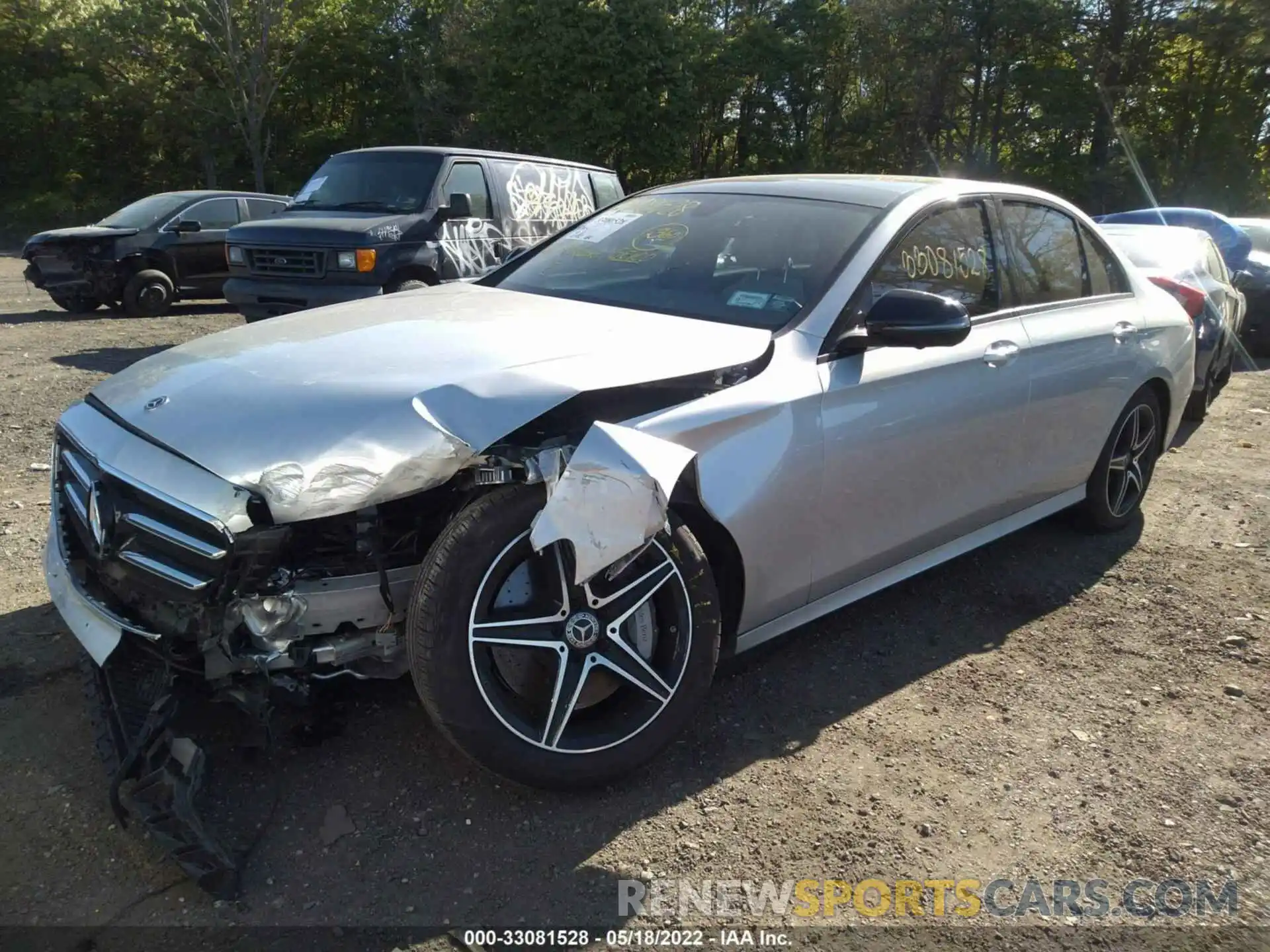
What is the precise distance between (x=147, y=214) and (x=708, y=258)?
1120 centimetres

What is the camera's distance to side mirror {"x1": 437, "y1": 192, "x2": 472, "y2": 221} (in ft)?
28.9

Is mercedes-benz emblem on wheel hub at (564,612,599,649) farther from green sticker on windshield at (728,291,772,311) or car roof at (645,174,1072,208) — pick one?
car roof at (645,174,1072,208)

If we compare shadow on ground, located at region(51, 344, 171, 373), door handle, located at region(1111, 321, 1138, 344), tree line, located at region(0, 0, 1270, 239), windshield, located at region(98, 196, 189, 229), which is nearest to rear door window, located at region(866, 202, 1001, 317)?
door handle, located at region(1111, 321, 1138, 344)

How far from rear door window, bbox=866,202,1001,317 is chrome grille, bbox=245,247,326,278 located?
592 cm

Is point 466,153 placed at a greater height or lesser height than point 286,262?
greater

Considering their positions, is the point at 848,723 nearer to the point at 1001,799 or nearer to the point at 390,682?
the point at 1001,799

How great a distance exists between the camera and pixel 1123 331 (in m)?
4.64

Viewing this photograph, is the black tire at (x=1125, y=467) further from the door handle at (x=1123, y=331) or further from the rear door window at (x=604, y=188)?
the rear door window at (x=604, y=188)

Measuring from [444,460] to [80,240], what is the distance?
11463 mm

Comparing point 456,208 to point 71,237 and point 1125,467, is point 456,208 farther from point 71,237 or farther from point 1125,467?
point 1125,467

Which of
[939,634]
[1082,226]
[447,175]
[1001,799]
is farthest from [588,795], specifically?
[447,175]

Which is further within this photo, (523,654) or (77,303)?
(77,303)

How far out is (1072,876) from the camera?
8.60 ft

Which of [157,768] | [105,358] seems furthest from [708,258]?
[105,358]
